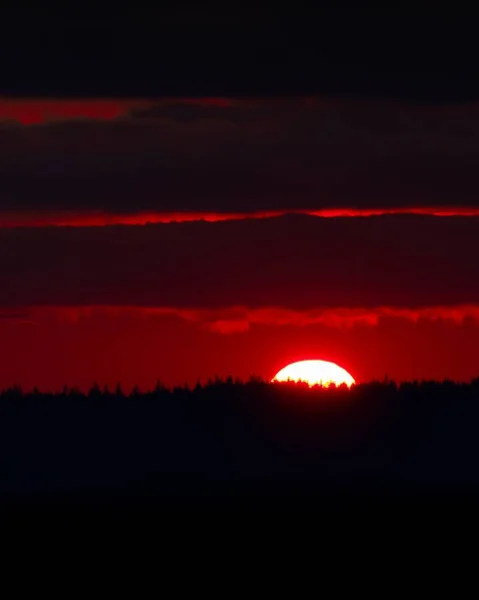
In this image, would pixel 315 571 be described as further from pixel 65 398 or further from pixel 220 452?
pixel 65 398

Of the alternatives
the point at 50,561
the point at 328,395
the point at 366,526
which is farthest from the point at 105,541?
the point at 328,395

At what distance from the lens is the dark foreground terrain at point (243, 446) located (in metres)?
27.4

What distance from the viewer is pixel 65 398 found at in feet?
96.4

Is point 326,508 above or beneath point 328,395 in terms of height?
beneath

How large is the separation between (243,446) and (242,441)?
0.38 ft

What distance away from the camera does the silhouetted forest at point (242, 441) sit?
27828mm

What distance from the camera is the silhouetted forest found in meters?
27.8

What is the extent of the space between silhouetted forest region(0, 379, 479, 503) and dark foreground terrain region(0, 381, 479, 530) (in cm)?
2

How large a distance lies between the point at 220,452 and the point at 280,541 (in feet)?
15.4

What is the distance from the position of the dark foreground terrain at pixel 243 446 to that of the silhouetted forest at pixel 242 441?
0.02 metres

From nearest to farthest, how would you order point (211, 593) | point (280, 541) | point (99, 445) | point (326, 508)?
point (211, 593) < point (280, 541) < point (326, 508) < point (99, 445)

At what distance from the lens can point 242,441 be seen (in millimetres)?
28688

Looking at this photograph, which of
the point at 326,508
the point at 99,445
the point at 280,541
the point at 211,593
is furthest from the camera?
the point at 99,445

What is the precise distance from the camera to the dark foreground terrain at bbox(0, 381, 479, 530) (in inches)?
1077
